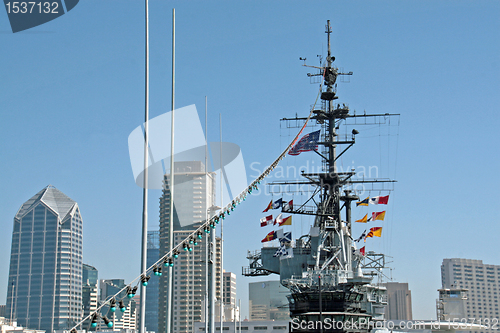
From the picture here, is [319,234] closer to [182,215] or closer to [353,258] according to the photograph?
[353,258]

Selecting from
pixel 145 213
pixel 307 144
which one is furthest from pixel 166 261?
pixel 307 144

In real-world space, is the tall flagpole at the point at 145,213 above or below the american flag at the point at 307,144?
below

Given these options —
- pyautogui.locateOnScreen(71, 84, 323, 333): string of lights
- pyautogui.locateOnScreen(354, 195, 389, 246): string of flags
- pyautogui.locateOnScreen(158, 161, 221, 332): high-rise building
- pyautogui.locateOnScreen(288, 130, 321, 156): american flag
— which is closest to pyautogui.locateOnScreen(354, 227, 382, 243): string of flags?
pyautogui.locateOnScreen(354, 195, 389, 246): string of flags

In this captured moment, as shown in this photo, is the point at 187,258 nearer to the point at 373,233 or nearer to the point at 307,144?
the point at 373,233

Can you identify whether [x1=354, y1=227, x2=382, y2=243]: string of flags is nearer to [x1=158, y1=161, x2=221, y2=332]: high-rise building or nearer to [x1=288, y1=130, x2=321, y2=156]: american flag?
[x1=288, y1=130, x2=321, y2=156]: american flag

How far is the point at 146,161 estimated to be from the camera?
21484 mm

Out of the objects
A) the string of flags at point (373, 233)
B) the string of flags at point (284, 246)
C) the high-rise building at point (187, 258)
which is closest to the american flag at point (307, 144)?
the string of flags at point (284, 246)

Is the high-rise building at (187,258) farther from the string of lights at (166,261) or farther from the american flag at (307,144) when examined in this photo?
the string of lights at (166,261)

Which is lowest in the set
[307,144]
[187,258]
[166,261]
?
[166,261]

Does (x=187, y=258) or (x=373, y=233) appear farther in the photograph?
(x=187, y=258)

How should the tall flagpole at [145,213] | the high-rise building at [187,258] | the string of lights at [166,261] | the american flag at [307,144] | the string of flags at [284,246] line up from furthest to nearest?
the high-rise building at [187,258], the string of flags at [284,246], the american flag at [307,144], the tall flagpole at [145,213], the string of lights at [166,261]

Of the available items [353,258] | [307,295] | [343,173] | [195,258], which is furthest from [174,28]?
[195,258]

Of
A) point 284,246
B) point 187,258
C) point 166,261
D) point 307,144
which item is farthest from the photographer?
point 187,258

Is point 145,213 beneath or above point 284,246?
beneath
